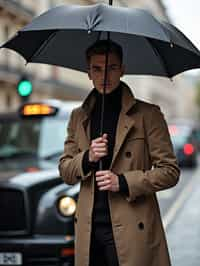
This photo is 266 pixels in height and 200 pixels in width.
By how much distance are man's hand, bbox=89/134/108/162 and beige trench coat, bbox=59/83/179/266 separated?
0.32 ft

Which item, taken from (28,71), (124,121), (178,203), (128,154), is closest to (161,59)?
(124,121)

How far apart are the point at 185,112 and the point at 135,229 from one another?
→ 124 m

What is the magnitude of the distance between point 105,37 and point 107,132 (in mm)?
897

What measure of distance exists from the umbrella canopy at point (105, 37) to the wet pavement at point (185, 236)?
10.1 ft

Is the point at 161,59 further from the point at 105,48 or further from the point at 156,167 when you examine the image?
the point at 156,167

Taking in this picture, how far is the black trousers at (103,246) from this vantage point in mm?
3281

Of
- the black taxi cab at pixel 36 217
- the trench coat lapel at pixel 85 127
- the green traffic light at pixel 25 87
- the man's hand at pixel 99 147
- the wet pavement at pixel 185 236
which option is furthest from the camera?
the green traffic light at pixel 25 87

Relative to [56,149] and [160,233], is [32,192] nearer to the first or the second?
[56,149]

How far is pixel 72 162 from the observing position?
339 centimetres

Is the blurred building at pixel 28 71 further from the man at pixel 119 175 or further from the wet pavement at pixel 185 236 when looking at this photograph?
the man at pixel 119 175

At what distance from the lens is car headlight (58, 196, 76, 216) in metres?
5.28

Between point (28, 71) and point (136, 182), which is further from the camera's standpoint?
point (28, 71)

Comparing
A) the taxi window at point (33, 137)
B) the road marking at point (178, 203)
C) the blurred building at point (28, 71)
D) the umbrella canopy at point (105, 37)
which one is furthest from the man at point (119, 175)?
the blurred building at point (28, 71)

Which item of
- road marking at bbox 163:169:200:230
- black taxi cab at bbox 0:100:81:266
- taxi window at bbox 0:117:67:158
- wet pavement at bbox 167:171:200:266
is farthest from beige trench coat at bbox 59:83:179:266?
road marking at bbox 163:169:200:230
